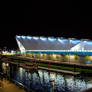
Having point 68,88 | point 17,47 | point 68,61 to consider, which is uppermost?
point 17,47

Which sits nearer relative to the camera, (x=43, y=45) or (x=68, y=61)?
(x=68, y=61)

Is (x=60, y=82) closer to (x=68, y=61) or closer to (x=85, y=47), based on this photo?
(x=68, y=61)

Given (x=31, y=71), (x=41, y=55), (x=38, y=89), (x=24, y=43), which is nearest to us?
(x=38, y=89)

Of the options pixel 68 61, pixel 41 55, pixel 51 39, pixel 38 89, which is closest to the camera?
pixel 38 89

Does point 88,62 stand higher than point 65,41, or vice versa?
point 65,41

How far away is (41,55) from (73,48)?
2063 centimetres

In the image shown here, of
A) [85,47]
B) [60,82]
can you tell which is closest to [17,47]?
[85,47]

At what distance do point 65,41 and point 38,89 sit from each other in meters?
33.2

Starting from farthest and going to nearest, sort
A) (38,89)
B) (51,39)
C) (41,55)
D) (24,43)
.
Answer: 1. (51,39)
2. (24,43)
3. (41,55)
4. (38,89)

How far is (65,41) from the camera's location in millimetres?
40812

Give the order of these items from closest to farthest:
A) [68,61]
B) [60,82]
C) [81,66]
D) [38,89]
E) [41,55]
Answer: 1. [38,89]
2. [60,82]
3. [81,66]
4. [68,61]
5. [41,55]

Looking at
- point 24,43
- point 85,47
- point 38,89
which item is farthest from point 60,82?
point 85,47

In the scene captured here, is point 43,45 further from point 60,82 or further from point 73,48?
point 60,82

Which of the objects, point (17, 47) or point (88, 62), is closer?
point (88, 62)
